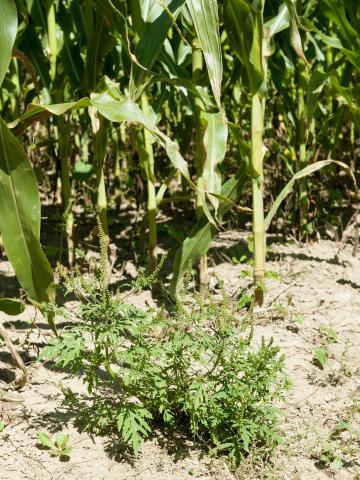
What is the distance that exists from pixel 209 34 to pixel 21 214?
37.3 inches

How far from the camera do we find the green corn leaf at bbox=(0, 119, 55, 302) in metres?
2.52

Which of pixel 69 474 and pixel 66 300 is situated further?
pixel 66 300

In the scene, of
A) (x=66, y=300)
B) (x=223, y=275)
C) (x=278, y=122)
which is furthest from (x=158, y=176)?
(x=66, y=300)

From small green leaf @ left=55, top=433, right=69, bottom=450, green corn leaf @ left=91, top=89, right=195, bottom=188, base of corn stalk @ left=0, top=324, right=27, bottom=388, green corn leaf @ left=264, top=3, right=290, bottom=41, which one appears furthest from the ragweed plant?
green corn leaf @ left=264, top=3, right=290, bottom=41

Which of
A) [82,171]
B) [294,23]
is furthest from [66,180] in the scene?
[294,23]

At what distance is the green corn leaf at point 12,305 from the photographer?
2.70 metres

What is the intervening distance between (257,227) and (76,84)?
1116mm

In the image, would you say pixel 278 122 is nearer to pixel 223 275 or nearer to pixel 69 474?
pixel 223 275

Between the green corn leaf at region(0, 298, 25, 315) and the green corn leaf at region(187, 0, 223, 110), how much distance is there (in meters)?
1.05

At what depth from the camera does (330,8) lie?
138 inches

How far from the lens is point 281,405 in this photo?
2.82 meters

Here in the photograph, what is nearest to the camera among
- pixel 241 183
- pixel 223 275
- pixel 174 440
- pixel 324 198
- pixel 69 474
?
pixel 69 474

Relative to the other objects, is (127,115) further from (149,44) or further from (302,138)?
(302,138)

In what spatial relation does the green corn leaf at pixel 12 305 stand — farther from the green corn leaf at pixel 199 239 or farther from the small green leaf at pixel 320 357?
the small green leaf at pixel 320 357
